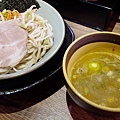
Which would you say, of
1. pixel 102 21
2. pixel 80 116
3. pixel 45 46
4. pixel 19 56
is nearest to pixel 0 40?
pixel 19 56

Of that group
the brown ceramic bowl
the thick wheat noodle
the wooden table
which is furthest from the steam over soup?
the thick wheat noodle

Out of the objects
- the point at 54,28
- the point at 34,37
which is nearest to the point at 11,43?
the point at 34,37

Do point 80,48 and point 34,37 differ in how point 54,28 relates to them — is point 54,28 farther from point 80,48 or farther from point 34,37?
point 80,48

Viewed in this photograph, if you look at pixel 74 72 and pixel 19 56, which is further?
pixel 19 56

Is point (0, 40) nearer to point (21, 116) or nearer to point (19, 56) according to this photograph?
point (19, 56)

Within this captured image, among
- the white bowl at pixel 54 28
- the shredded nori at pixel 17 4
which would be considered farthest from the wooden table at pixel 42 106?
the shredded nori at pixel 17 4

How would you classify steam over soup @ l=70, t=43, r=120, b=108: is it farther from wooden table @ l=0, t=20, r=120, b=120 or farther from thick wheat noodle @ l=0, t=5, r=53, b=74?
thick wheat noodle @ l=0, t=5, r=53, b=74
